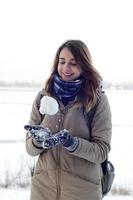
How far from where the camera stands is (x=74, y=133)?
71.4 inches

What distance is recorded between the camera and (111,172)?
1.94 m

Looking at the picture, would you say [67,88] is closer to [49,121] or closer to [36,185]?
[49,121]

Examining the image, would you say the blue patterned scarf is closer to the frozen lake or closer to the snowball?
the snowball

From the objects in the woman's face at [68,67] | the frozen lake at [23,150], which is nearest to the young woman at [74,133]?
the woman's face at [68,67]

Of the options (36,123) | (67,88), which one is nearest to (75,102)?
(67,88)

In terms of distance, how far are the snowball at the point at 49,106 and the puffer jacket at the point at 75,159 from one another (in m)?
0.10

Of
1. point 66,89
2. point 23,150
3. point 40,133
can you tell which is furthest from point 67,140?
point 23,150

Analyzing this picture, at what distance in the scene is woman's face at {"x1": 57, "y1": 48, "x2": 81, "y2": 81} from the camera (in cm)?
187

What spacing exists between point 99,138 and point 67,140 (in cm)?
19

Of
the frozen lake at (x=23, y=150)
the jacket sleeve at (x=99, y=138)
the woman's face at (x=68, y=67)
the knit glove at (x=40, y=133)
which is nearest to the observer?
the knit glove at (x=40, y=133)

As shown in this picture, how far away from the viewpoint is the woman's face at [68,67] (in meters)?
1.87

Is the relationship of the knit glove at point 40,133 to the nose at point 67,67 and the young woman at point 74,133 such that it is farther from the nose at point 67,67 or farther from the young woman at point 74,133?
the nose at point 67,67

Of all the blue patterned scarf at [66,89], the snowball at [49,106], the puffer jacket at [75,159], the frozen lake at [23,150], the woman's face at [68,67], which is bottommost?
the frozen lake at [23,150]

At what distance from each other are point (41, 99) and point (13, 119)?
48.1 feet
